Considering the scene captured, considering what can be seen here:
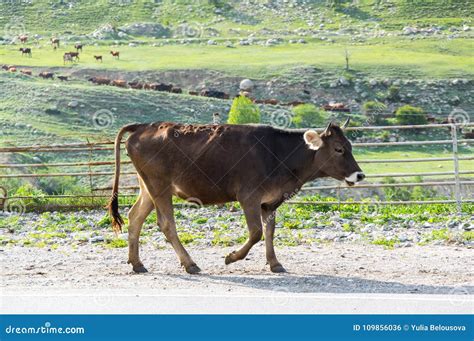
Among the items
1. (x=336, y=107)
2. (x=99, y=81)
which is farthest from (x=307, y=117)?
(x=99, y=81)

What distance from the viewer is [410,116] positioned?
74.8 m

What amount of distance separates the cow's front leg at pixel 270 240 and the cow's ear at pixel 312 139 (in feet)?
3.07

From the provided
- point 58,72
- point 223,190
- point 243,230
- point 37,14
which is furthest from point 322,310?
point 37,14

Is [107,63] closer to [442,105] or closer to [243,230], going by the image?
[442,105]

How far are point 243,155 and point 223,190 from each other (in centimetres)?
47

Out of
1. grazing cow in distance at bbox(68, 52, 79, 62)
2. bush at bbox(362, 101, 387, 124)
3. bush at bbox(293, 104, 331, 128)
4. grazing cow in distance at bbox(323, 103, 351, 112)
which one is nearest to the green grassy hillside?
grazing cow in distance at bbox(68, 52, 79, 62)

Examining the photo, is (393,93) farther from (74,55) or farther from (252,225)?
(252,225)

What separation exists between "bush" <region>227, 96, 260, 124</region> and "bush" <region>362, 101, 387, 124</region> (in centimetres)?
1314

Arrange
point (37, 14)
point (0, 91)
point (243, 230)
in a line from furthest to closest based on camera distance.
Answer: point (37, 14), point (0, 91), point (243, 230)

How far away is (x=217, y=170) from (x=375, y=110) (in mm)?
68029

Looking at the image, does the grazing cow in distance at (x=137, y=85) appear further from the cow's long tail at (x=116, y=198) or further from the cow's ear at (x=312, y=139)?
the cow's ear at (x=312, y=139)

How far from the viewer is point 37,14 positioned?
12656cm

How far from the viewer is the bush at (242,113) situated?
2424 inches

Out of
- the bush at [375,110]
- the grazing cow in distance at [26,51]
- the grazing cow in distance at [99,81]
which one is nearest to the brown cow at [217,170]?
the bush at [375,110]
